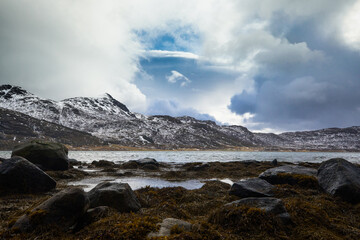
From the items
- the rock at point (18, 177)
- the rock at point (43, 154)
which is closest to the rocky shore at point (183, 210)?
the rock at point (18, 177)

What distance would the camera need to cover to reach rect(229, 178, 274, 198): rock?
989 centimetres

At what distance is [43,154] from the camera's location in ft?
74.5

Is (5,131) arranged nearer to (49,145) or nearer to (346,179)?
(49,145)

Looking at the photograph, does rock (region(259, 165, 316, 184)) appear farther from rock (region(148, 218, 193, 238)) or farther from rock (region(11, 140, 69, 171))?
rock (region(11, 140, 69, 171))

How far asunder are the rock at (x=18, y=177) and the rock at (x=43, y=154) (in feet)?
39.3

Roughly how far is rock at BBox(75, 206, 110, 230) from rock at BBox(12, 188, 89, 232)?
162 mm

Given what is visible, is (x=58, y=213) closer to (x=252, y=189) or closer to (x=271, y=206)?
(x=271, y=206)

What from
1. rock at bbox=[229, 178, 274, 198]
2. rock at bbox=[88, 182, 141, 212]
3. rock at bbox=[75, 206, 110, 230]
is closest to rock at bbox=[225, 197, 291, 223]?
Answer: rock at bbox=[229, 178, 274, 198]

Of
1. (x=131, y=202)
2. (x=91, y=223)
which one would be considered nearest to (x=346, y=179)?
(x=131, y=202)

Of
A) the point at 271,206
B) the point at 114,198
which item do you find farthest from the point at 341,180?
the point at 114,198

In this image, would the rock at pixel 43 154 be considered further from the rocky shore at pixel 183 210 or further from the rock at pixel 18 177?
the rock at pixel 18 177

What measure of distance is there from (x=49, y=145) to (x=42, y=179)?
13.3 m

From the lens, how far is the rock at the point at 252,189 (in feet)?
32.4

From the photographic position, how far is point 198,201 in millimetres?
10633
